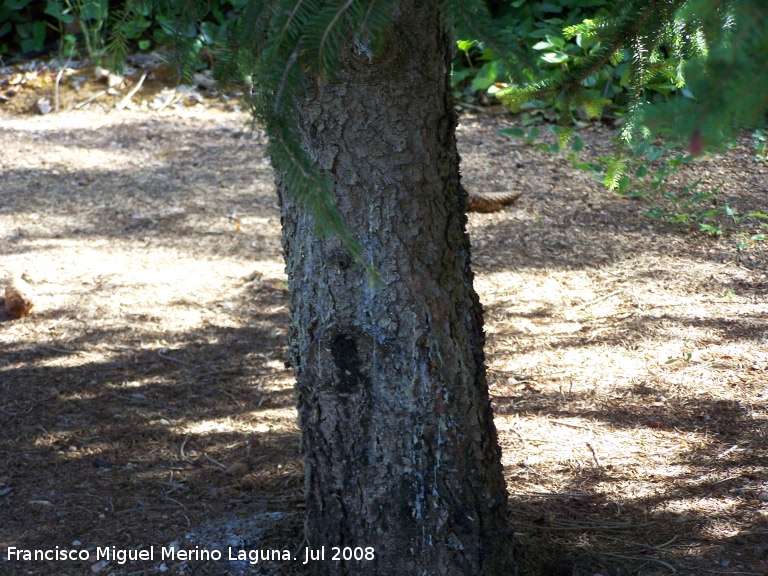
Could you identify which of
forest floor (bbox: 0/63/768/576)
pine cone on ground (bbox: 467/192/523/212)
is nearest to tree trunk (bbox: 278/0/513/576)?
forest floor (bbox: 0/63/768/576)

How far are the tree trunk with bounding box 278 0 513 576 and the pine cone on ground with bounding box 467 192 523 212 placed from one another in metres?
3.18

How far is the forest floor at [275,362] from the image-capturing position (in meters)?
2.44

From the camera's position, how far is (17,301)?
388cm

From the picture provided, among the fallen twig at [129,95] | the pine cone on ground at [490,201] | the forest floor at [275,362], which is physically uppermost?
the fallen twig at [129,95]

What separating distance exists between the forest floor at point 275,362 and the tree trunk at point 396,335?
27 centimetres

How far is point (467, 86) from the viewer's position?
6.87m

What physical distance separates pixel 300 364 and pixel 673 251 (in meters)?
3.17

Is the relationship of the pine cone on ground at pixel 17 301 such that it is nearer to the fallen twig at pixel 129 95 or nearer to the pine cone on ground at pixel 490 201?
the pine cone on ground at pixel 490 201

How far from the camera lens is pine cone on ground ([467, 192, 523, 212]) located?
5133 millimetres

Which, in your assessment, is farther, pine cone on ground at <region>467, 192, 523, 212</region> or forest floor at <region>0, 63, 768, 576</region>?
pine cone on ground at <region>467, 192, 523, 212</region>

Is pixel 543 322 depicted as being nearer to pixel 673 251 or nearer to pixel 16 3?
pixel 673 251

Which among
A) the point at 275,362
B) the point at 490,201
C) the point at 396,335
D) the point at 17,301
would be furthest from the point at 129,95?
the point at 396,335

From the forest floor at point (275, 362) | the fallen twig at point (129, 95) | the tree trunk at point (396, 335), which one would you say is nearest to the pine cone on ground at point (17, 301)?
the forest floor at point (275, 362)

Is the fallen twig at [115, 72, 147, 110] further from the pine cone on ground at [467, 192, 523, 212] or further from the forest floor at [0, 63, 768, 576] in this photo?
the pine cone on ground at [467, 192, 523, 212]
